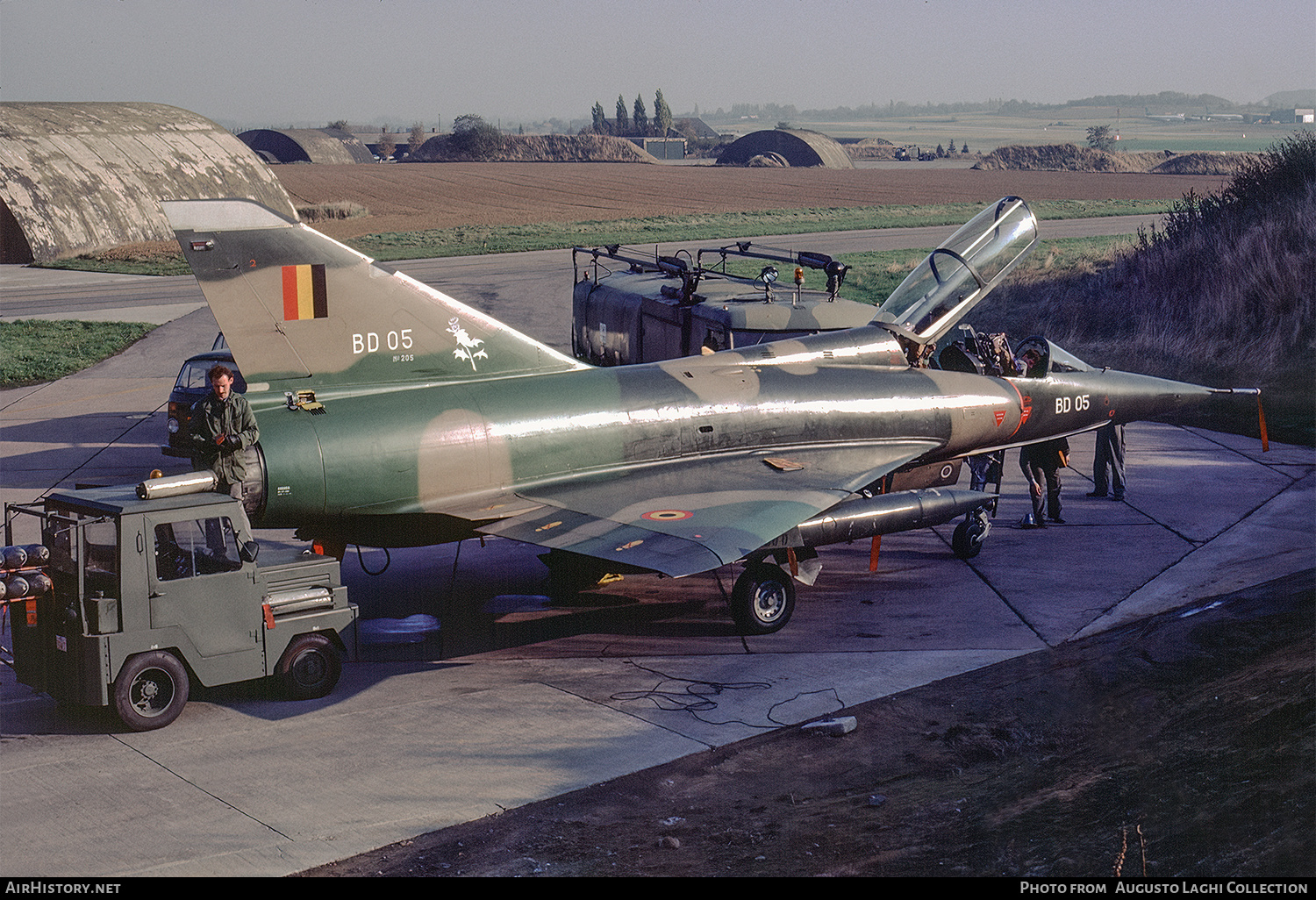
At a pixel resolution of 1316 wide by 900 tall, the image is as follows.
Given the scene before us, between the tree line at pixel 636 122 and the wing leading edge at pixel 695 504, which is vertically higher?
the tree line at pixel 636 122

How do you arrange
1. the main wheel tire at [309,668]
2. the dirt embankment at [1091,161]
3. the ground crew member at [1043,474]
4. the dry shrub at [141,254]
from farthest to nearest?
the dirt embankment at [1091,161], the dry shrub at [141,254], the ground crew member at [1043,474], the main wheel tire at [309,668]

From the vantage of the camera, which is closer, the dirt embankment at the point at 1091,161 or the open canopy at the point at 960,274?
the open canopy at the point at 960,274

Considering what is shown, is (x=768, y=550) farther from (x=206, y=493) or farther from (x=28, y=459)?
(x=28, y=459)

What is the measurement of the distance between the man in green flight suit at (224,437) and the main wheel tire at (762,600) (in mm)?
4898

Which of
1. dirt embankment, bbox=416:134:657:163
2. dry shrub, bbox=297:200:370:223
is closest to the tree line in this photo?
dirt embankment, bbox=416:134:657:163

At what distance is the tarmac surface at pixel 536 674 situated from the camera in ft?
26.3

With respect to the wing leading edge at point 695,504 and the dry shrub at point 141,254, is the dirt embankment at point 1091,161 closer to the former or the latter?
the dry shrub at point 141,254

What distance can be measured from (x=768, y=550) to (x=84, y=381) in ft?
63.6

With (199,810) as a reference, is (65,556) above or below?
above

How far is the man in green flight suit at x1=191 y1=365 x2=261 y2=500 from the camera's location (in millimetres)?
10180

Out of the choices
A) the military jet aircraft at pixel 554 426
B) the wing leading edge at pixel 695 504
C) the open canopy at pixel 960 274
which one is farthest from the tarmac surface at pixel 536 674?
the open canopy at pixel 960 274

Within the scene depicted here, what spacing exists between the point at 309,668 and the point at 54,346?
78.6 ft

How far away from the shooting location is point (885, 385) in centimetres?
1389
